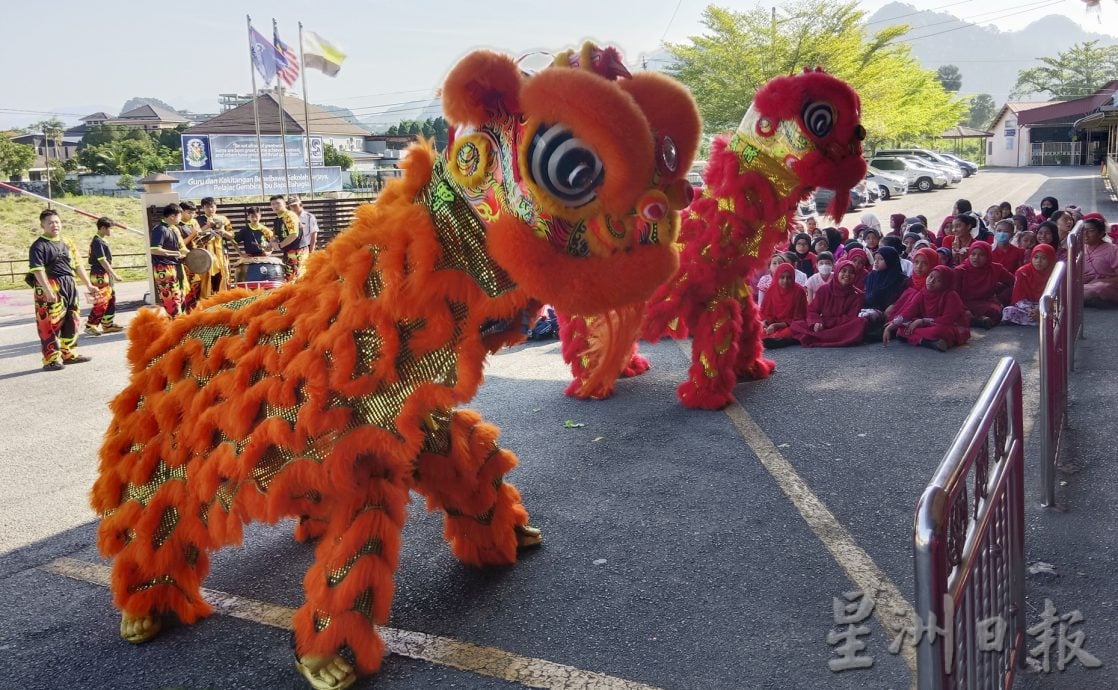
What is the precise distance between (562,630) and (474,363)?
1.04 m

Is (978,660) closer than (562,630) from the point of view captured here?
Yes

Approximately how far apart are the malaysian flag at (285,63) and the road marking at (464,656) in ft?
60.6

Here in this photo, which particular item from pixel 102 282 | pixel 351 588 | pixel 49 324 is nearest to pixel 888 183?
pixel 102 282

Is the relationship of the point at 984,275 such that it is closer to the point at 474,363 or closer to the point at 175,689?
the point at 474,363

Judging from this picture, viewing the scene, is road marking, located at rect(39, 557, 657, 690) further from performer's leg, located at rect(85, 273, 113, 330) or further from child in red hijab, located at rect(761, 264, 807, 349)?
performer's leg, located at rect(85, 273, 113, 330)

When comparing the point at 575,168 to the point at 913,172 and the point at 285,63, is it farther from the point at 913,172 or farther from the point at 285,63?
the point at 913,172

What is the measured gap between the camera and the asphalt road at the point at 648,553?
2.76 metres

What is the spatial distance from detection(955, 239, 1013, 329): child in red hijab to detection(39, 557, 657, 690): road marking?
6.35m

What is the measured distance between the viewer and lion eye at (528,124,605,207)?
2.34 meters

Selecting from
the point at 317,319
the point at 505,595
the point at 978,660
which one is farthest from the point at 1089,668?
the point at 317,319

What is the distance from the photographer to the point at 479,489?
3.29 meters

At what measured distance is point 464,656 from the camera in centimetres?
283

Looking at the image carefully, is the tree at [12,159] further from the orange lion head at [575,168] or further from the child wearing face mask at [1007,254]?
the orange lion head at [575,168]

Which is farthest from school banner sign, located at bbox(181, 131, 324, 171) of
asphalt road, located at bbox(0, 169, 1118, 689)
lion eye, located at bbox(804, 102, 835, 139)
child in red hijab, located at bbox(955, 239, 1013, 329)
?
lion eye, located at bbox(804, 102, 835, 139)
